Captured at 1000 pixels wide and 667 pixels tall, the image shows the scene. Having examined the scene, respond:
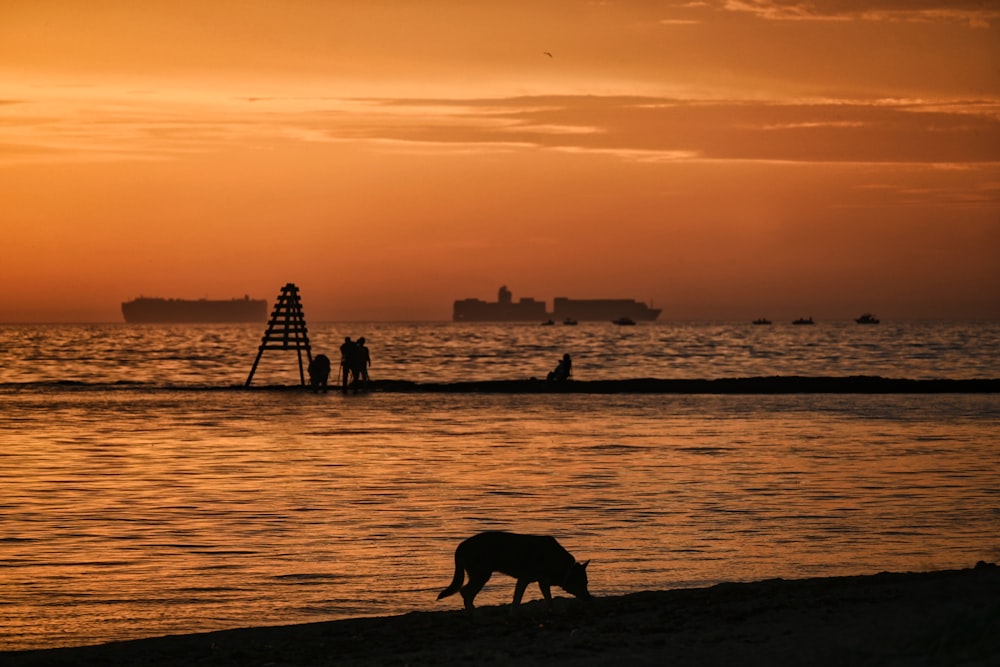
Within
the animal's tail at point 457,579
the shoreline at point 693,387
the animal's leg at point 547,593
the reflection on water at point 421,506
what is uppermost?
the animal's tail at point 457,579

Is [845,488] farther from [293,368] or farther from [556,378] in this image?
[293,368]

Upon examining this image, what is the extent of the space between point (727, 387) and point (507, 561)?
134ft

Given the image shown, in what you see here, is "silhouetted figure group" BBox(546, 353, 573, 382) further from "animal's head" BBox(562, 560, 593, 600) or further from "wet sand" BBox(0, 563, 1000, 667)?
"animal's head" BBox(562, 560, 593, 600)

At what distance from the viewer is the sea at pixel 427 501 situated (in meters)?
13.1

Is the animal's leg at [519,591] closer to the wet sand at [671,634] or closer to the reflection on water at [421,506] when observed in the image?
the wet sand at [671,634]

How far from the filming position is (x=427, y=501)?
19484 mm

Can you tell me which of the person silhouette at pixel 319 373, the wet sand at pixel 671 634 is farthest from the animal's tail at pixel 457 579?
the person silhouette at pixel 319 373

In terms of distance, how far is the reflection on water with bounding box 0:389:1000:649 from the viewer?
42.8 feet

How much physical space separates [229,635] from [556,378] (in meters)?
42.2

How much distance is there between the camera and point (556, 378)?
52.7 metres

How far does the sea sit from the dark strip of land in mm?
6944

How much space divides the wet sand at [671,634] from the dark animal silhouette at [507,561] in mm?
292

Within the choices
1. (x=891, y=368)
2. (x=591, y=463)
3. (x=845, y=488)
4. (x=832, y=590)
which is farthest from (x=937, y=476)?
(x=891, y=368)

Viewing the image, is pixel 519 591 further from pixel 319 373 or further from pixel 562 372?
pixel 319 373
